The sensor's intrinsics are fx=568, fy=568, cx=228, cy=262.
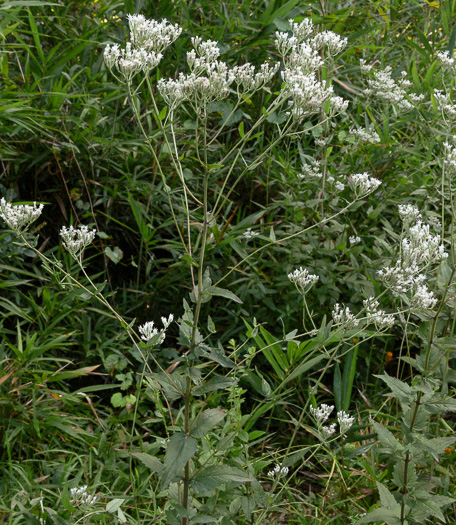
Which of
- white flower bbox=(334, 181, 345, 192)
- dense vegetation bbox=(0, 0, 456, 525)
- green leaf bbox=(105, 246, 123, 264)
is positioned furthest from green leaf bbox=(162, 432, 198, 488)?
white flower bbox=(334, 181, 345, 192)

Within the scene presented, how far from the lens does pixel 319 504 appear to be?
2.31 m

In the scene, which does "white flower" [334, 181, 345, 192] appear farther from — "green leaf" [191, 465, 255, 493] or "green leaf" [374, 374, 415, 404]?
"green leaf" [191, 465, 255, 493]

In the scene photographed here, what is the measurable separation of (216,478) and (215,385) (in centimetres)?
26

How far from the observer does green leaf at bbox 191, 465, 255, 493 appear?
5.02 ft

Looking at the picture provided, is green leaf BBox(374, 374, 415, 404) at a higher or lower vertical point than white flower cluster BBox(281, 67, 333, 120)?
lower

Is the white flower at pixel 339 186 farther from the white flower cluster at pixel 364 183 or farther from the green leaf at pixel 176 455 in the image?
the green leaf at pixel 176 455

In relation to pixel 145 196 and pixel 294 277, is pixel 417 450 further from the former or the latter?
pixel 145 196

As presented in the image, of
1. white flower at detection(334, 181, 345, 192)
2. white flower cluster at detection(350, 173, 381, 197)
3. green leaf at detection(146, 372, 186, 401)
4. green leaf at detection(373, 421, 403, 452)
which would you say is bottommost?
green leaf at detection(373, 421, 403, 452)

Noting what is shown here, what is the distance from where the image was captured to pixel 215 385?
152 centimetres

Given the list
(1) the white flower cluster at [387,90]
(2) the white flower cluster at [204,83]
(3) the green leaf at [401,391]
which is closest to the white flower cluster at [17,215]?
(2) the white flower cluster at [204,83]

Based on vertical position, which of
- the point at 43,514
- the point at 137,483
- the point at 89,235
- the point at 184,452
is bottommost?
the point at 137,483

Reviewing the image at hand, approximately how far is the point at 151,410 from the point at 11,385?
0.72m

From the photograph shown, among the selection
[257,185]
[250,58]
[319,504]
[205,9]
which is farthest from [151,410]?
[205,9]

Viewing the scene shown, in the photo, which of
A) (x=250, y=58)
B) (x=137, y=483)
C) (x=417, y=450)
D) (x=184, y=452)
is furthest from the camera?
(x=250, y=58)
